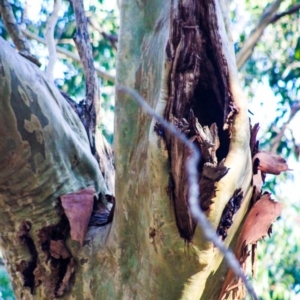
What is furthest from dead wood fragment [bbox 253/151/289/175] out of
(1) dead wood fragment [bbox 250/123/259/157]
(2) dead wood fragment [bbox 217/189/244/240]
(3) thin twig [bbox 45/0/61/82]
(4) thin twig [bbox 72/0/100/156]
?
(3) thin twig [bbox 45/0/61/82]

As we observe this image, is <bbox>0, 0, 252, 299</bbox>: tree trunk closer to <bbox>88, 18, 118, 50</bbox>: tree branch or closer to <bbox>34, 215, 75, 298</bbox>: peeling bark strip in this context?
<bbox>34, 215, 75, 298</bbox>: peeling bark strip

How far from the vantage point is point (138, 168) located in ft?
4.26

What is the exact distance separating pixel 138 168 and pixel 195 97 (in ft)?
0.85

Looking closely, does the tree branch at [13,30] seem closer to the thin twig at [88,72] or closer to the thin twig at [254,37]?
the thin twig at [88,72]

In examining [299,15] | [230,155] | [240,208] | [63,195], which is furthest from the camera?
[299,15]

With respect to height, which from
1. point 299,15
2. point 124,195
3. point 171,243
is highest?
point 299,15

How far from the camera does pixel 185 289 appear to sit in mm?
1221

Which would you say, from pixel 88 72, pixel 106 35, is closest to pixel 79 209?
pixel 88 72

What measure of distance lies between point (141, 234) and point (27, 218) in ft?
1.03

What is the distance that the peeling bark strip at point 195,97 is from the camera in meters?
1.06

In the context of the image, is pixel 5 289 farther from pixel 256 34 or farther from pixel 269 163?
pixel 269 163

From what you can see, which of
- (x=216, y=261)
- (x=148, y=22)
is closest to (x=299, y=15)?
(x=148, y=22)

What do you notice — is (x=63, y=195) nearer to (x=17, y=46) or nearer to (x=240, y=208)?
(x=240, y=208)

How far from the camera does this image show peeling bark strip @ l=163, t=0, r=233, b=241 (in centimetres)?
106
